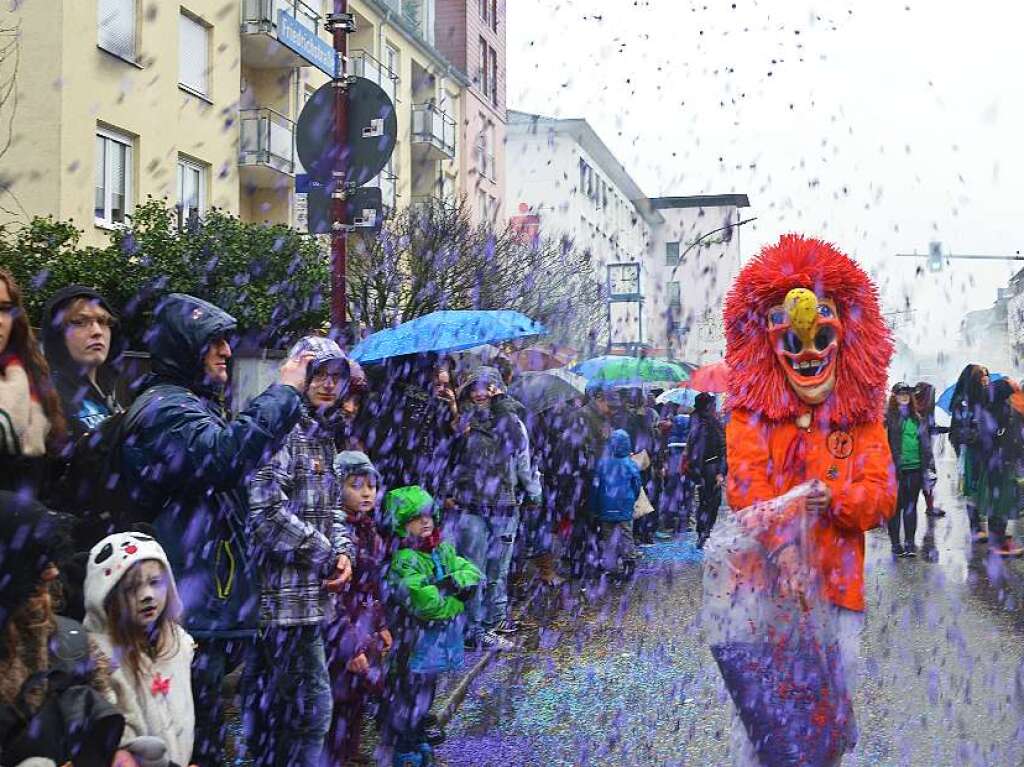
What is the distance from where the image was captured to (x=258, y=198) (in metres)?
24.5

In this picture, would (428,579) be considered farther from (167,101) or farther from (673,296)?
(673,296)

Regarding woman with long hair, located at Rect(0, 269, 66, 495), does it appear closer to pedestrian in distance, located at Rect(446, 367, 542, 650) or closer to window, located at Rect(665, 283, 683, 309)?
pedestrian in distance, located at Rect(446, 367, 542, 650)

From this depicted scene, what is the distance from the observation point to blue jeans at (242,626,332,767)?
4117mm

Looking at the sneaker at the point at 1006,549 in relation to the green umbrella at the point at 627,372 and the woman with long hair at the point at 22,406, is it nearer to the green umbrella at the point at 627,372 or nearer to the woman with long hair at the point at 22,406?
the green umbrella at the point at 627,372

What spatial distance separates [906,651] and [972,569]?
12.6ft

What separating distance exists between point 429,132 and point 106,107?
46.4ft

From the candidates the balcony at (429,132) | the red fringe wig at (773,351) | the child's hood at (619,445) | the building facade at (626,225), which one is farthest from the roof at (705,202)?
the red fringe wig at (773,351)

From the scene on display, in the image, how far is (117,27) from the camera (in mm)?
18125

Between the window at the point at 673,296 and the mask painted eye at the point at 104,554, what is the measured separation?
211 feet

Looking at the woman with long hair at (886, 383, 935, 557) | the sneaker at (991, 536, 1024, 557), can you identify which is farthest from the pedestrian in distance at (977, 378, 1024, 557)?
the woman with long hair at (886, 383, 935, 557)

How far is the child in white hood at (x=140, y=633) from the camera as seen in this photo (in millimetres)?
3119

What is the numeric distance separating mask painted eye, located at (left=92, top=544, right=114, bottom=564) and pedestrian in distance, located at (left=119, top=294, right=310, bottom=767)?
31 centimetres

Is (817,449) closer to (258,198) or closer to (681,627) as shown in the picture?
(681,627)

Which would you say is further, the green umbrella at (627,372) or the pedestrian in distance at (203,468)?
the green umbrella at (627,372)
